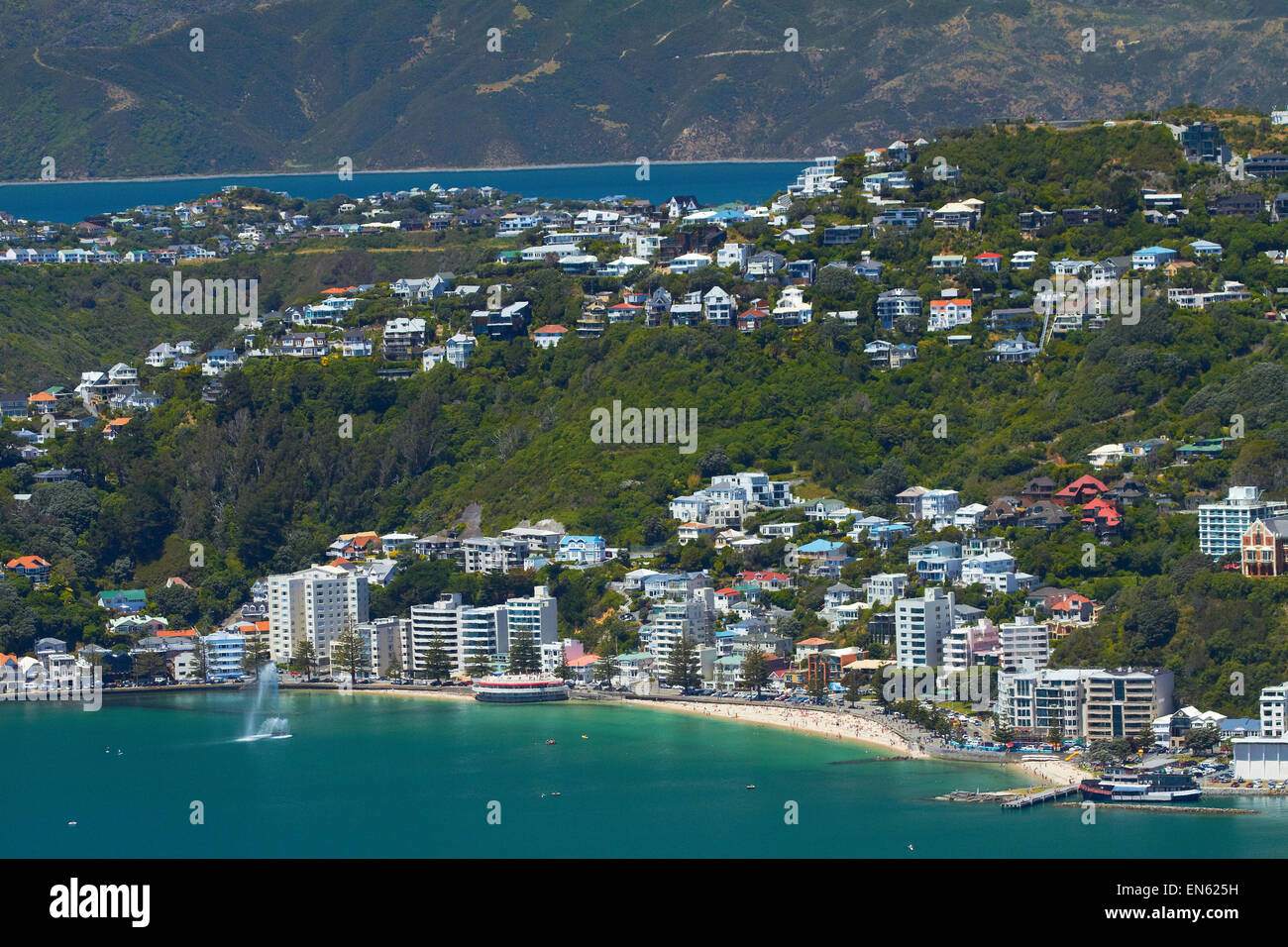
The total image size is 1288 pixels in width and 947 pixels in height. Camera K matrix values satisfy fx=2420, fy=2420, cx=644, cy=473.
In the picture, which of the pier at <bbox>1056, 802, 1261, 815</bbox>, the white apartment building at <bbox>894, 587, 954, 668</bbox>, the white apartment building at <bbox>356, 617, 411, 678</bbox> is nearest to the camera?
the pier at <bbox>1056, 802, 1261, 815</bbox>

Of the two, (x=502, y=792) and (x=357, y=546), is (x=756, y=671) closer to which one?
(x=502, y=792)

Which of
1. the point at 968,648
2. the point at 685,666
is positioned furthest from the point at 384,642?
the point at 968,648

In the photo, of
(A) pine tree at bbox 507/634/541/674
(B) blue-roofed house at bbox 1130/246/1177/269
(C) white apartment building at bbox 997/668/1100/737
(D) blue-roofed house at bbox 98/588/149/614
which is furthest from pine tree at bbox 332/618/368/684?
(B) blue-roofed house at bbox 1130/246/1177/269

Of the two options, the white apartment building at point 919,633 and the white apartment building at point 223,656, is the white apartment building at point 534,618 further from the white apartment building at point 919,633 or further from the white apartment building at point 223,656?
the white apartment building at point 919,633

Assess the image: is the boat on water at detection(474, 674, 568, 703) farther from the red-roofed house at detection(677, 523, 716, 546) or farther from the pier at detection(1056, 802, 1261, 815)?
the pier at detection(1056, 802, 1261, 815)

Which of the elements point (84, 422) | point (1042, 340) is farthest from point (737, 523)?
point (84, 422)

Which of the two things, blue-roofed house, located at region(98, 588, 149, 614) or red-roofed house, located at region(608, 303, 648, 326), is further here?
red-roofed house, located at region(608, 303, 648, 326)

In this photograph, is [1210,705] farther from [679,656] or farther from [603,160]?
[603,160]
